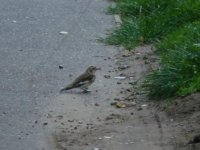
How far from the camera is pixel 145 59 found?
32.9 ft

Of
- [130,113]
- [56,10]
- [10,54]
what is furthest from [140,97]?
[56,10]

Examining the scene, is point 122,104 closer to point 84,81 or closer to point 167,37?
point 84,81

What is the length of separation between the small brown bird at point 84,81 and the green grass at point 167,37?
1.97 ft

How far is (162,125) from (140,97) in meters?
0.97

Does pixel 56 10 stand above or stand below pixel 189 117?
below

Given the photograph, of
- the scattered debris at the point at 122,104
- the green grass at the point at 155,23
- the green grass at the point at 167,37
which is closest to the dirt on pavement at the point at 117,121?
the scattered debris at the point at 122,104

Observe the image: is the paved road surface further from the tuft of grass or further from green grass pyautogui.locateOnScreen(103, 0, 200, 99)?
the tuft of grass

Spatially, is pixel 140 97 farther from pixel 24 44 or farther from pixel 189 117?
pixel 24 44

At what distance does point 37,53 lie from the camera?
10609mm

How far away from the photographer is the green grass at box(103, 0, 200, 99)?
27.6ft

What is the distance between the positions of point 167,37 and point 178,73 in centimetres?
191

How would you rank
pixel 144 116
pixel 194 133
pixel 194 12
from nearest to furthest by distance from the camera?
pixel 194 133, pixel 144 116, pixel 194 12

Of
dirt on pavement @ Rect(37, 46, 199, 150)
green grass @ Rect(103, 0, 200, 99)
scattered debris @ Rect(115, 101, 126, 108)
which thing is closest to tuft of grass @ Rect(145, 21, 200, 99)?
green grass @ Rect(103, 0, 200, 99)

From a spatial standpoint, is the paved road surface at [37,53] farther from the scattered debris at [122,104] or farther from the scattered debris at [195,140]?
the scattered debris at [195,140]
